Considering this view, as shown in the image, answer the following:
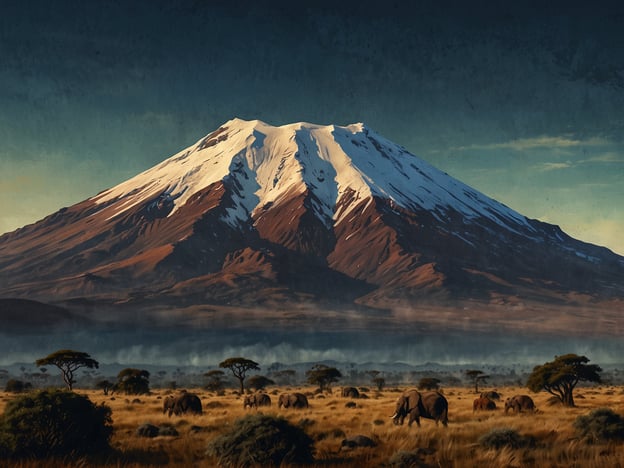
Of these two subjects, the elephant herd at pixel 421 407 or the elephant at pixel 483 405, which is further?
the elephant at pixel 483 405

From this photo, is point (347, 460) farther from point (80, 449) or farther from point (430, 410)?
point (430, 410)

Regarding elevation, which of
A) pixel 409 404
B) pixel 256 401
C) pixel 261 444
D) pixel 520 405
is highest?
pixel 261 444

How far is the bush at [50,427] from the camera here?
20984 millimetres

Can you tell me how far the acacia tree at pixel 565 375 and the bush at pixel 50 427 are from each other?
38469 millimetres

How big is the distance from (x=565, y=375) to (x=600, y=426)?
27337 millimetres

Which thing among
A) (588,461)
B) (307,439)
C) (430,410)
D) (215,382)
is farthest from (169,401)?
(215,382)

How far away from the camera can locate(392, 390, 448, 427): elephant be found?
32.2 m

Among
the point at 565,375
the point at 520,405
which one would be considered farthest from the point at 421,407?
the point at 565,375

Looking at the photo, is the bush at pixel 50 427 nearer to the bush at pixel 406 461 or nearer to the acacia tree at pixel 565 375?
the bush at pixel 406 461

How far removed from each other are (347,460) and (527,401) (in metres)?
26.8

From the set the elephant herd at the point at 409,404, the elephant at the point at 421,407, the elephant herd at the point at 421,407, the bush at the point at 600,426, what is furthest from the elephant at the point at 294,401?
the bush at the point at 600,426

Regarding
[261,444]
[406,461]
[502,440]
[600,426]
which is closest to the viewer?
[406,461]

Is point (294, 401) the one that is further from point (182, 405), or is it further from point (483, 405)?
point (483, 405)

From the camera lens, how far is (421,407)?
32656 mm
